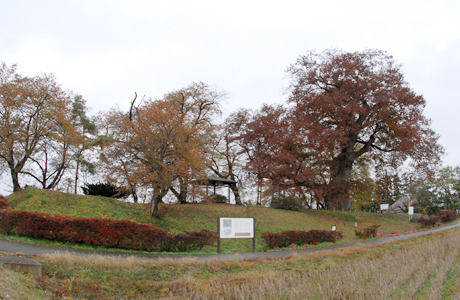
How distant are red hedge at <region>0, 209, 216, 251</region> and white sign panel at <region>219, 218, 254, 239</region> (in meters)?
2.61

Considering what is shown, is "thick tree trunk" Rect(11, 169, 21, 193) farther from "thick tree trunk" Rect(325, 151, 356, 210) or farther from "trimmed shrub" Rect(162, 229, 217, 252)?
"thick tree trunk" Rect(325, 151, 356, 210)

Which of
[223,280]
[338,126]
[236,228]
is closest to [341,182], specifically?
[338,126]

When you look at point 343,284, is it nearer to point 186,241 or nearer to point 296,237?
point 186,241

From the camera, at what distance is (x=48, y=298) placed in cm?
625

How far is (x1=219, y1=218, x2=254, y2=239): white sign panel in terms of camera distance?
14.3m

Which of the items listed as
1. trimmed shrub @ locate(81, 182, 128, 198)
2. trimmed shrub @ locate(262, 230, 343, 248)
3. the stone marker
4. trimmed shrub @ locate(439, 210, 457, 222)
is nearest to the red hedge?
the stone marker

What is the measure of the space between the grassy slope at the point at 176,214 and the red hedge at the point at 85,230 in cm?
295

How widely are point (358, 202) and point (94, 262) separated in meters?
46.0

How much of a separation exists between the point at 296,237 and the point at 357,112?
1762 cm

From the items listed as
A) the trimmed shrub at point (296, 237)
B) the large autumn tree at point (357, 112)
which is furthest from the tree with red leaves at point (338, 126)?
the trimmed shrub at point (296, 237)

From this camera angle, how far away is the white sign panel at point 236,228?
14.3m

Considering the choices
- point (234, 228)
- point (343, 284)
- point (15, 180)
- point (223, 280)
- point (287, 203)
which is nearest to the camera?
point (343, 284)

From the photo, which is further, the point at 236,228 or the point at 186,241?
the point at 236,228

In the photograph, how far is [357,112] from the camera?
3005 cm
